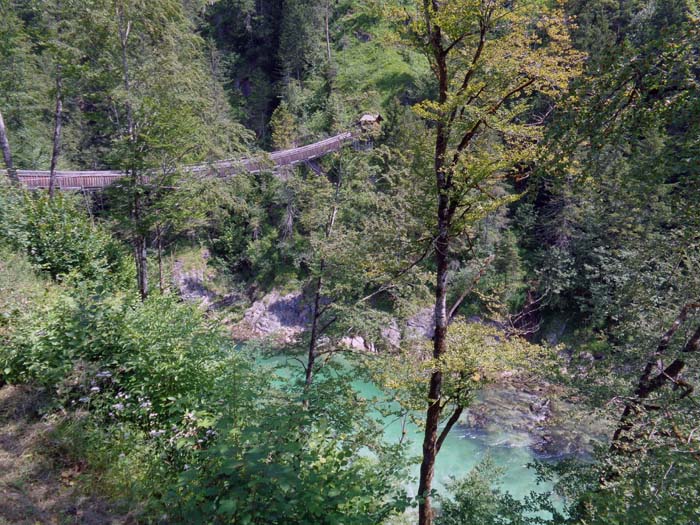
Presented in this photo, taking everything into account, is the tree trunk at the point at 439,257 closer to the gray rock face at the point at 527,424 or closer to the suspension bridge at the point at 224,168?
the suspension bridge at the point at 224,168

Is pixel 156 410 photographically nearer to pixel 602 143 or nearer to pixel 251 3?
pixel 602 143

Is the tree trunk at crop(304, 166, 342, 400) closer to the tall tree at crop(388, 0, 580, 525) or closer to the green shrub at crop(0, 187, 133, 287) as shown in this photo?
the tall tree at crop(388, 0, 580, 525)

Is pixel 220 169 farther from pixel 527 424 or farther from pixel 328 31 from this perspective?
pixel 328 31

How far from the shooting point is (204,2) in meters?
39.2

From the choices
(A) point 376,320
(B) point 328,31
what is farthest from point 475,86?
(B) point 328,31

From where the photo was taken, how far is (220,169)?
13.5m

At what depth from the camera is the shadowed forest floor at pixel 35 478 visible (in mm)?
2734

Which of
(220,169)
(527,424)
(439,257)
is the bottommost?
(527,424)

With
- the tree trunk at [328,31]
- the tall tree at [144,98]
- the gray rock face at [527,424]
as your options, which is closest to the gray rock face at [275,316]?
the gray rock face at [527,424]

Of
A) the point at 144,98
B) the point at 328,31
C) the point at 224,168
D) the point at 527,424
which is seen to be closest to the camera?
the point at 144,98

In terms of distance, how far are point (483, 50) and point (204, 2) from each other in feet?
150

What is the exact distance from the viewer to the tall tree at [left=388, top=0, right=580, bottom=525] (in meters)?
4.18

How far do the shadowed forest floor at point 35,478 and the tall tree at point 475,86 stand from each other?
314cm

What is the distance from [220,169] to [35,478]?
1186 cm
